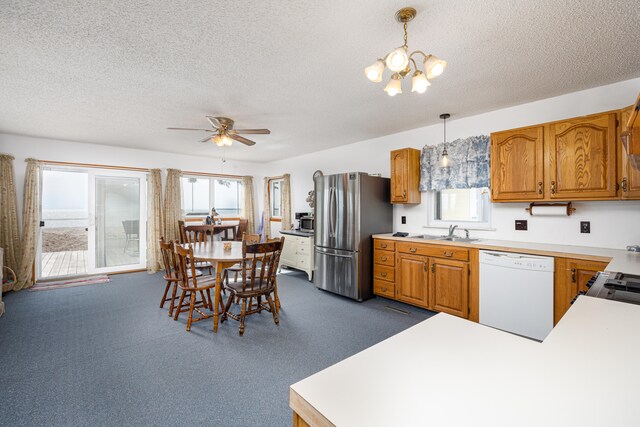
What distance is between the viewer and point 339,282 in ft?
13.8

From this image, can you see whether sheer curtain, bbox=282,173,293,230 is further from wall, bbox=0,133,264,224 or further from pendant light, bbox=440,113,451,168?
pendant light, bbox=440,113,451,168

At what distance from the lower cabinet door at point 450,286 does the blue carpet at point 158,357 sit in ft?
0.90

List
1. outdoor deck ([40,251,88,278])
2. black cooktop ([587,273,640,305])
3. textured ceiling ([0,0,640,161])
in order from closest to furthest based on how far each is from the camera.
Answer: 1. black cooktop ([587,273,640,305])
2. textured ceiling ([0,0,640,161])
3. outdoor deck ([40,251,88,278])

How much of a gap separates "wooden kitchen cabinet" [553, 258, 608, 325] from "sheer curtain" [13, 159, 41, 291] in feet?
23.3

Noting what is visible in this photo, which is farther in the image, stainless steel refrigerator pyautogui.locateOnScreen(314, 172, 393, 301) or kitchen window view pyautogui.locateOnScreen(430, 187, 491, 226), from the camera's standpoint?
stainless steel refrigerator pyautogui.locateOnScreen(314, 172, 393, 301)

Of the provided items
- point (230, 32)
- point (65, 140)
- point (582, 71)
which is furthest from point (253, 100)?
point (65, 140)

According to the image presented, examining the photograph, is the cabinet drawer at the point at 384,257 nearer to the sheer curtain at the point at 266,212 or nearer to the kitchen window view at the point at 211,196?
the sheer curtain at the point at 266,212

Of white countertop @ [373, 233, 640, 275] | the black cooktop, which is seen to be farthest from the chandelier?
white countertop @ [373, 233, 640, 275]

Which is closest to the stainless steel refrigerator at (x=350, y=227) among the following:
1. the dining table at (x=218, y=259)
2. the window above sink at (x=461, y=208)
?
the window above sink at (x=461, y=208)

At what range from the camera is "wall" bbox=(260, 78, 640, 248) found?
8.89ft

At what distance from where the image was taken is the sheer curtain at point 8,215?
14.5 feet

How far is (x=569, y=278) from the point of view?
2.52 metres

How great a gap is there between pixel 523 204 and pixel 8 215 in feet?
24.0

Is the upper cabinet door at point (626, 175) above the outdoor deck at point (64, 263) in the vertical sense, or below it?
above
